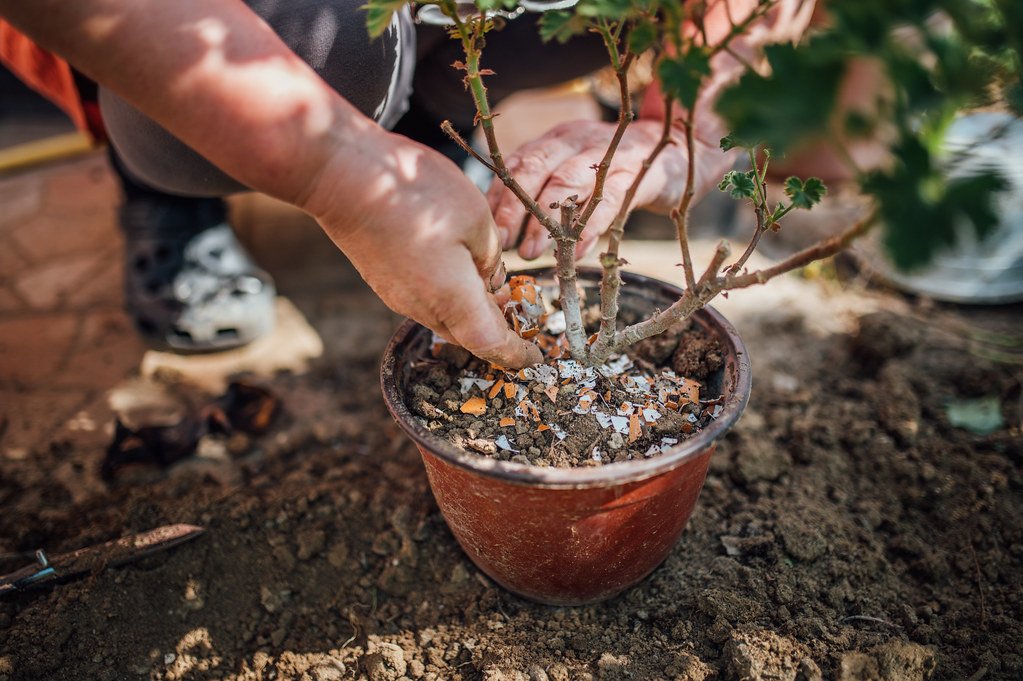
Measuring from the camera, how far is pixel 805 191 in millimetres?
1140

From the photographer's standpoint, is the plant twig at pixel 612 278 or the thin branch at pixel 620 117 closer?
the thin branch at pixel 620 117

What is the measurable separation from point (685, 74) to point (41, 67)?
2.05 metres

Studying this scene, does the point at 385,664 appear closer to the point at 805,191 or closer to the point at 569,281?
the point at 569,281

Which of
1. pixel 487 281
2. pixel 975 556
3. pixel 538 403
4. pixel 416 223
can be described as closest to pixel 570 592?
pixel 538 403

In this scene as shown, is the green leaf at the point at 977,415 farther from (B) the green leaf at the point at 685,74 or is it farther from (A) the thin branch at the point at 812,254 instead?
(B) the green leaf at the point at 685,74

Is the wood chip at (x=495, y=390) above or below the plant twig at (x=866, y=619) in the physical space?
above

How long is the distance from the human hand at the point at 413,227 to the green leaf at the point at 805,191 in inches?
19.8

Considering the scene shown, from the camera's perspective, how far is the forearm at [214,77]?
3.20 ft

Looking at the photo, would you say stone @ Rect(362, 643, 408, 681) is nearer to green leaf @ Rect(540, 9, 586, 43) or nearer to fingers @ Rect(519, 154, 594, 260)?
fingers @ Rect(519, 154, 594, 260)

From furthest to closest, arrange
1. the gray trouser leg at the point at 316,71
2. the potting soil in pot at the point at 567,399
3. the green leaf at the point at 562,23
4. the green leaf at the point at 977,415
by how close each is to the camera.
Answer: the green leaf at the point at 977,415 → the gray trouser leg at the point at 316,71 → the potting soil in pot at the point at 567,399 → the green leaf at the point at 562,23

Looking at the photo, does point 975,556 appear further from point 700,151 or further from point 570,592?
point 700,151

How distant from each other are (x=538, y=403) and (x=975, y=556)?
1.10 m

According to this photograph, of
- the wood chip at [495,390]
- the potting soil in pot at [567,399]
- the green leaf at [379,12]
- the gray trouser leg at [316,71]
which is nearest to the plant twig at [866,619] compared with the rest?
the potting soil in pot at [567,399]

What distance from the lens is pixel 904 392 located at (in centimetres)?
202
